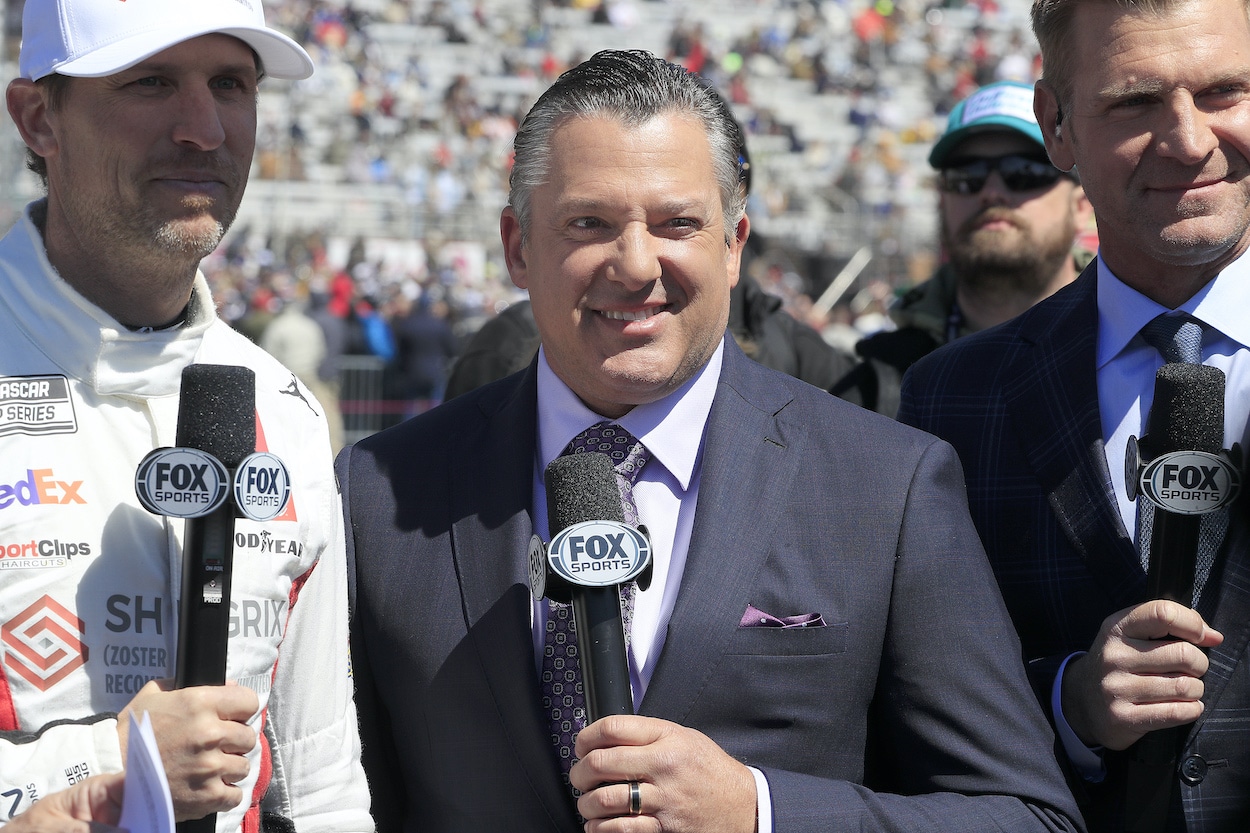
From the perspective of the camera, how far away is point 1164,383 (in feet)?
7.53

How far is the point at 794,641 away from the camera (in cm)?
258

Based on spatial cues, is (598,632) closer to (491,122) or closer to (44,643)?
(44,643)

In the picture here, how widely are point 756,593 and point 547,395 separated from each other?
602mm

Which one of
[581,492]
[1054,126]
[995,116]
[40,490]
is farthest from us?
[995,116]

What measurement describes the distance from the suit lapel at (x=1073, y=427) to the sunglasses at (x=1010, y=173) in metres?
1.89

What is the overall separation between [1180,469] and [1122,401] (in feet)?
2.29

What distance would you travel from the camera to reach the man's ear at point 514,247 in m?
2.90

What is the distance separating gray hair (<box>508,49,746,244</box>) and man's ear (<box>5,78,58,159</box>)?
85 centimetres

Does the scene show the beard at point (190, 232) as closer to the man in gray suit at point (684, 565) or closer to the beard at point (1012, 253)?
the man in gray suit at point (684, 565)

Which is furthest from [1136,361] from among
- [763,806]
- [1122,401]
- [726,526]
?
[763,806]

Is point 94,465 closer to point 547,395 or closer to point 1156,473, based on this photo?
point 547,395

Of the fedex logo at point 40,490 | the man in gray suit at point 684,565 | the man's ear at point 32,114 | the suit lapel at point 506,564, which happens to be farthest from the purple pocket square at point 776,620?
the man's ear at point 32,114

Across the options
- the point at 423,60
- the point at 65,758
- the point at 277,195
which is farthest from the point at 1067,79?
the point at 423,60

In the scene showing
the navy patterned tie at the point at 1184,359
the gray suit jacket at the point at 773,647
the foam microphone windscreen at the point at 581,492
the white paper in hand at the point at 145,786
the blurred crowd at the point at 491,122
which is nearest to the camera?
the white paper in hand at the point at 145,786
